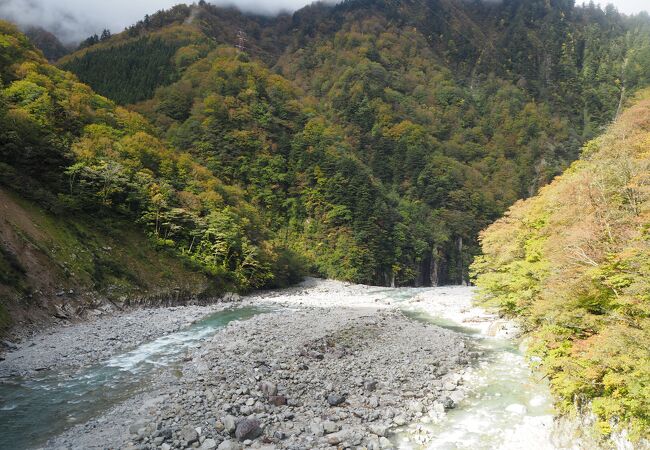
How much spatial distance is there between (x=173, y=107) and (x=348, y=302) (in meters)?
66.8

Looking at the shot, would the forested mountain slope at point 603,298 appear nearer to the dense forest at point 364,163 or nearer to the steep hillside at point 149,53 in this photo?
the dense forest at point 364,163

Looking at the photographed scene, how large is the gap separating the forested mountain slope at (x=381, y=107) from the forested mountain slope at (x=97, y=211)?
2112 cm

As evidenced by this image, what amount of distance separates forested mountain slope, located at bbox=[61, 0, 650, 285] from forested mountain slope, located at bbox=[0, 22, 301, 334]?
21122 millimetres

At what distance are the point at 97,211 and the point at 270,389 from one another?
99.0 ft

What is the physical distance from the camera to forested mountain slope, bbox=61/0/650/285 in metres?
75.1

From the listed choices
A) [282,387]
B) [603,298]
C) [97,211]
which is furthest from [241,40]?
[603,298]

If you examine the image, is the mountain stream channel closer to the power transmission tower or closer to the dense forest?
the dense forest

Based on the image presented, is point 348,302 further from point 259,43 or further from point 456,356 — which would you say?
point 259,43

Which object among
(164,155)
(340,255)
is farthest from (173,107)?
(340,255)

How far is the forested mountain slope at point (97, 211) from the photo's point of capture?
89.5ft

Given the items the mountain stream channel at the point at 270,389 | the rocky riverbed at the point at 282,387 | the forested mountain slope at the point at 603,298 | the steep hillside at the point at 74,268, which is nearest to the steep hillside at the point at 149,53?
the steep hillside at the point at 74,268

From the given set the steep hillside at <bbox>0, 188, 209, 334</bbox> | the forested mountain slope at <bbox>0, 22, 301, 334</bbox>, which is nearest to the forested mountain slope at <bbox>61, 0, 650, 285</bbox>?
the forested mountain slope at <bbox>0, 22, 301, 334</bbox>

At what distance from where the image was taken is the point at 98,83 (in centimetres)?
9550

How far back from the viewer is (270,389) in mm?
14477
